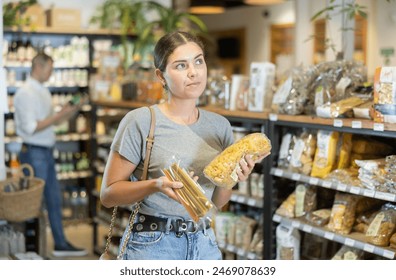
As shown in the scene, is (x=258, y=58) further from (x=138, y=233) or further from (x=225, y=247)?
(x=138, y=233)

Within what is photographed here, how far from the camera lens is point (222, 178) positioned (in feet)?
8.38

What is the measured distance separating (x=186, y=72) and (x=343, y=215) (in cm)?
170

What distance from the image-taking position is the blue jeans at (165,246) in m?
2.59

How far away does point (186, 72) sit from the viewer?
8.28 ft

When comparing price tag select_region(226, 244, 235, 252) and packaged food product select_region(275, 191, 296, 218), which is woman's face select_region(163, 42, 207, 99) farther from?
price tag select_region(226, 244, 235, 252)

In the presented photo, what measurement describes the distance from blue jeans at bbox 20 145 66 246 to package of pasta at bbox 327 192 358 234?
3.30 m

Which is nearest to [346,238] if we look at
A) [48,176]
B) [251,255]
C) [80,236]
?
[251,255]

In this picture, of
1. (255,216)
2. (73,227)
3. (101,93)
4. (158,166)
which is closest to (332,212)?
(255,216)

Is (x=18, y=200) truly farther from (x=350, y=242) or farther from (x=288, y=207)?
(x=350, y=242)

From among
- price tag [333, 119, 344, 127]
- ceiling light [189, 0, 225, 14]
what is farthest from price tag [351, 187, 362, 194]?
ceiling light [189, 0, 225, 14]

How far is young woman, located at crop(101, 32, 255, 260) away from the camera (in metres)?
2.54

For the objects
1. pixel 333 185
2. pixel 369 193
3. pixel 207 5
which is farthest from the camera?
pixel 207 5

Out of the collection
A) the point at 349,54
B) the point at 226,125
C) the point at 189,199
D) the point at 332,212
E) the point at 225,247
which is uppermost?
the point at 349,54
